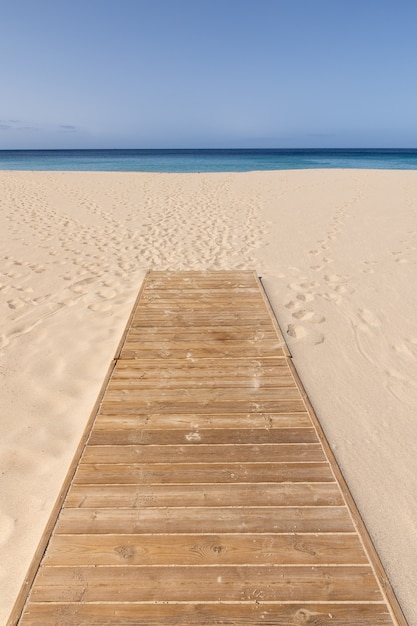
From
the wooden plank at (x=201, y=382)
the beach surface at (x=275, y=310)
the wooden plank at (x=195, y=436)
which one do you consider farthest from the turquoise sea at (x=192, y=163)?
the wooden plank at (x=195, y=436)

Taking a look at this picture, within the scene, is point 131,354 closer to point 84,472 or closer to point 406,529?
point 84,472

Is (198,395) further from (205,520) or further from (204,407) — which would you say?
(205,520)

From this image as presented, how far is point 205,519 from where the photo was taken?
2.14 metres

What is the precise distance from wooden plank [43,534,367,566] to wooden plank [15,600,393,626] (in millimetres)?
185

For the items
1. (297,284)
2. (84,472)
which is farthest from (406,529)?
(297,284)

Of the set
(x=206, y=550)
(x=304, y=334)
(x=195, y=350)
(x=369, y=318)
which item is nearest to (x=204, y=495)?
(x=206, y=550)

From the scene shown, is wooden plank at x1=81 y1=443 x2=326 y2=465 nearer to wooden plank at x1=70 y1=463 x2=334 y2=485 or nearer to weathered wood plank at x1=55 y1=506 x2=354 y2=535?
wooden plank at x1=70 y1=463 x2=334 y2=485

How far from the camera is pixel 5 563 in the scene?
2.07 meters

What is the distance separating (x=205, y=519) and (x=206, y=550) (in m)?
0.17

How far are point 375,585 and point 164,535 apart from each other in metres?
1.09

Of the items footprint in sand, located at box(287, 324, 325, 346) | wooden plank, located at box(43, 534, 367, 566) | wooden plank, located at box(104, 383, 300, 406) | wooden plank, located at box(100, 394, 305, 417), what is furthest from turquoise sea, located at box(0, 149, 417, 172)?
wooden plank, located at box(43, 534, 367, 566)

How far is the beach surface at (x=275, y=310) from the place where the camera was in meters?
2.48

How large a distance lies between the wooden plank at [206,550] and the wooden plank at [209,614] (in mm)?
185

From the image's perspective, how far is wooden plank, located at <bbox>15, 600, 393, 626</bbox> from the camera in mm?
1718
